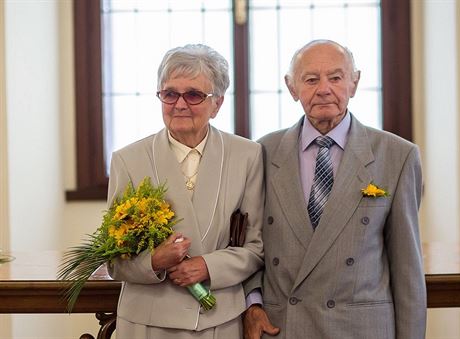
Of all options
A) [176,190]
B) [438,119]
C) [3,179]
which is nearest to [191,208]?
[176,190]

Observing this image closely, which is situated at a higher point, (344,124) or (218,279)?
(344,124)

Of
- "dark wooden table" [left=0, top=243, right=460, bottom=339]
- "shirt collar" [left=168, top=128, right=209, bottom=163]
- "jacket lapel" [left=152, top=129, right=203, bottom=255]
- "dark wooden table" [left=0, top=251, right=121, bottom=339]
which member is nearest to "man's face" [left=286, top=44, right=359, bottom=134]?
"shirt collar" [left=168, top=128, right=209, bottom=163]

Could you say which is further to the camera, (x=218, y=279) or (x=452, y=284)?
(x=452, y=284)

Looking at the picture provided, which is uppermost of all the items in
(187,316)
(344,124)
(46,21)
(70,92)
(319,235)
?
(46,21)

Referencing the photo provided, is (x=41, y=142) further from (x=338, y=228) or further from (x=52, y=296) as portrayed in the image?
(x=338, y=228)

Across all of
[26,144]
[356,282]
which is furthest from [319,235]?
[26,144]

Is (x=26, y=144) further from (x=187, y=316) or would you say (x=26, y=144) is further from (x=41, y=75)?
(x=187, y=316)

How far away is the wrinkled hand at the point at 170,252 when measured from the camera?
8.88 ft

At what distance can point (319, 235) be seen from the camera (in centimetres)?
282

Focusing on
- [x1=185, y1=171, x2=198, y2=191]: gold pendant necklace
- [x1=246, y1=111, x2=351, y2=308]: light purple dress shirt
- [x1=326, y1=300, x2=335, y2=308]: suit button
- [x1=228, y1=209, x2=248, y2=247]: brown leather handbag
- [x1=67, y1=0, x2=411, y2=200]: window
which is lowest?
[x1=326, y1=300, x2=335, y2=308]: suit button

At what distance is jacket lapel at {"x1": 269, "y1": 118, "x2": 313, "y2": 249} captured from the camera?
286 centimetres

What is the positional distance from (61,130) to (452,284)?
4.50 metres

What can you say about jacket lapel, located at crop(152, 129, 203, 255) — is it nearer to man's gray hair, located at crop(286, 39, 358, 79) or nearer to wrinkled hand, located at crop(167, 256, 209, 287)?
wrinkled hand, located at crop(167, 256, 209, 287)

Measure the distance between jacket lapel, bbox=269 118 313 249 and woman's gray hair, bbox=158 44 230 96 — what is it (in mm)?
314
